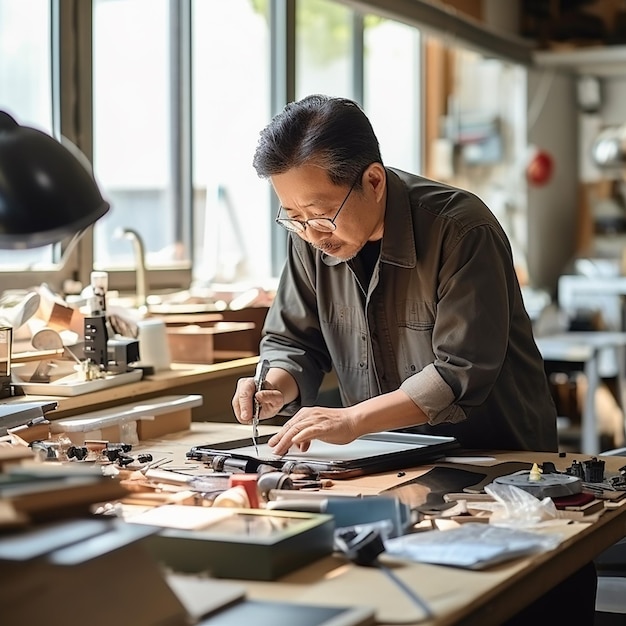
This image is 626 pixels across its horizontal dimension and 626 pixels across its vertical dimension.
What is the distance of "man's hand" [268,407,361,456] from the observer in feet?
6.89

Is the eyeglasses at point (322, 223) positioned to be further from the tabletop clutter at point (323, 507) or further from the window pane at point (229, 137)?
the window pane at point (229, 137)

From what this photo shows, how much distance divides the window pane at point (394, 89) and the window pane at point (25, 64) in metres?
2.58

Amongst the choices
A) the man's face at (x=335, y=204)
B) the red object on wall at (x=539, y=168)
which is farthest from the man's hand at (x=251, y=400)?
the red object on wall at (x=539, y=168)

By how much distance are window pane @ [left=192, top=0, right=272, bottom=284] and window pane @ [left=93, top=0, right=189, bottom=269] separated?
174 mm

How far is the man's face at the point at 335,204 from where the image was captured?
2.33 meters

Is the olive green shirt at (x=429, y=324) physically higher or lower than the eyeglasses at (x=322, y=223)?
lower

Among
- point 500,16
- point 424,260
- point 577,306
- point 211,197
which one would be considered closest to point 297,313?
point 424,260

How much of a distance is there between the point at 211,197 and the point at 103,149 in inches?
28.1

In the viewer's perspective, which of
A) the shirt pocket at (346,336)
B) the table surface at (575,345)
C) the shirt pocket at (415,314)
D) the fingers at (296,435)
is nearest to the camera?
the fingers at (296,435)

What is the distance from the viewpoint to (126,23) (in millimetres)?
4191

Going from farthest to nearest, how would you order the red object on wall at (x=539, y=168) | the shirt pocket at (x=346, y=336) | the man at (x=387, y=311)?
the red object on wall at (x=539, y=168), the shirt pocket at (x=346, y=336), the man at (x=387, y=311)

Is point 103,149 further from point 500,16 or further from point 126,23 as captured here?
point 500,16

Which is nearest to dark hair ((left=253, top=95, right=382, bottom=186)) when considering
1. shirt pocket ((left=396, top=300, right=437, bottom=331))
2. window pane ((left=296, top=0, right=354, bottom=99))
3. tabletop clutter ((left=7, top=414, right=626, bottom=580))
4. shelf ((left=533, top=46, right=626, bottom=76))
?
shirt pocket ((left=396, top=300, right=437, bottom=331))

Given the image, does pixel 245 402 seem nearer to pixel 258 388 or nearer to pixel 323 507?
pixel 258 388
